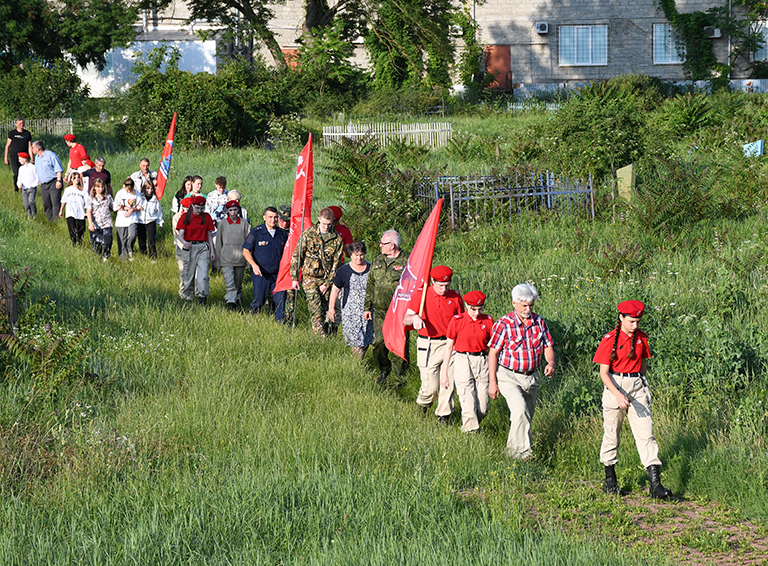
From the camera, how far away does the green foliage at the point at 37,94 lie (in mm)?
31984

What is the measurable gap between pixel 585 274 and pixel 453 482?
21.9 feet

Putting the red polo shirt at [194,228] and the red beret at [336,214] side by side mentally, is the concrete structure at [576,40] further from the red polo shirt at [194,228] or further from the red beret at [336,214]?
the red beret at [336,214]

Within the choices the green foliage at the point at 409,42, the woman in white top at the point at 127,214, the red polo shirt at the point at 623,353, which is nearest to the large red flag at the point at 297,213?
the woman in white top at the point at 127,214

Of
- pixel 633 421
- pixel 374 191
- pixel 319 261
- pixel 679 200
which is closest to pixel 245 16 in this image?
pixel 374 191

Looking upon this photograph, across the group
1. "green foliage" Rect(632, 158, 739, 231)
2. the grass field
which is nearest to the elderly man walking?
the grass field

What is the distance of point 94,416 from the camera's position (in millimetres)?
7320

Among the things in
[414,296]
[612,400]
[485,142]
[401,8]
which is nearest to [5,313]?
[414,296]

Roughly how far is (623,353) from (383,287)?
317 centimetres

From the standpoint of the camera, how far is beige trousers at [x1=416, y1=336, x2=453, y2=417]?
27.8 ft

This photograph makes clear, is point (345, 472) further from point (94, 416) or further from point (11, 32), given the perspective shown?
point (11, 32)

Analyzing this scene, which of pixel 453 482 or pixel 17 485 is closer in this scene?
pixel 17 485

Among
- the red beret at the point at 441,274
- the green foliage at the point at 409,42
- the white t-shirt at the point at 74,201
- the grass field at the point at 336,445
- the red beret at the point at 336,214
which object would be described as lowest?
the grass field at the point at 336,445

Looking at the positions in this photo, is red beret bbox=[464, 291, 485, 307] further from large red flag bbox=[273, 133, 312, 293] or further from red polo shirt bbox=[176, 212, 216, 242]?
red polo shirt bbox=[176, 212, 216, 242]

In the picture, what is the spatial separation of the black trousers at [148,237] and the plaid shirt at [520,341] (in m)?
8.81
